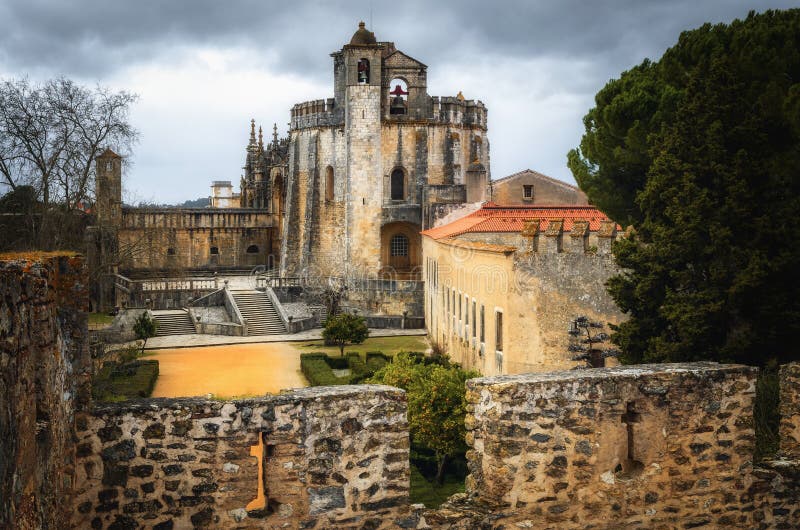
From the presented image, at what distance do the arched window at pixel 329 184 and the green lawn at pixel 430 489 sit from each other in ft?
115

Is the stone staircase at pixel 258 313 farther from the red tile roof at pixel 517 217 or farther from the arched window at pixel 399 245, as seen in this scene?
the red tile roof at pixel 517 217

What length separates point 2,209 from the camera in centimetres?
3253

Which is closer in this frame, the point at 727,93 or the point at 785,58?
the point at 727,93

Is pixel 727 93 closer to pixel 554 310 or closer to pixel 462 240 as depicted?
pixel 554 310

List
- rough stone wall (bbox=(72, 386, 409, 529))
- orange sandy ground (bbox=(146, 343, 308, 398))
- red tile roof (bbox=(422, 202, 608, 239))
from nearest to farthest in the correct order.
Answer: rough stone wall (bbox=(72, 386, 409, 529)), orange sandy ground (bbox=(146, 343, 308, 398)), red tile roof (bbox=(422, 202, 608, 239))

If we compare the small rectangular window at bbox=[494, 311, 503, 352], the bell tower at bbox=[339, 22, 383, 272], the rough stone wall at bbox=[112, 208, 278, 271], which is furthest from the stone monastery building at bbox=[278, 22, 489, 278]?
the small rectangular window at bbox=[494, 311, 503, 352]

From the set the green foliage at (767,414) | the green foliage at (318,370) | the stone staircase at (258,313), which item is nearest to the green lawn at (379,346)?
the green foliage at (318,370)

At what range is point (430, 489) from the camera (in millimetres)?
17000

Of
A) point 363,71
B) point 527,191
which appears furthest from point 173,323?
point 527,191

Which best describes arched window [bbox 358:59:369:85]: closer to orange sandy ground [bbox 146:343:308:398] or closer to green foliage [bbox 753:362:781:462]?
orange sandy ground [bbox 146:343:308:398]

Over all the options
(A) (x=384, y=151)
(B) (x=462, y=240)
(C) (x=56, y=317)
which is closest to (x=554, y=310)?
(B) (x=462, y=240)

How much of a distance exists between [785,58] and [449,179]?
1421 inches

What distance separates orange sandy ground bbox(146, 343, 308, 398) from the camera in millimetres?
25734

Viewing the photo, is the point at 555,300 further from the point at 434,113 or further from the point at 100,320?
the point at 434,113
